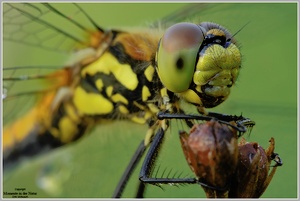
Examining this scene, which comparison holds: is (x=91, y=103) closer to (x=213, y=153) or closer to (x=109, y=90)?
(x=109, y=90)

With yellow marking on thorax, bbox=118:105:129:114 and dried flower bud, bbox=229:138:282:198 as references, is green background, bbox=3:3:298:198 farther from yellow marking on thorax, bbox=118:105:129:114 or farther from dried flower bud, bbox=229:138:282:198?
dried flower bud, bbox=229:138:282:198

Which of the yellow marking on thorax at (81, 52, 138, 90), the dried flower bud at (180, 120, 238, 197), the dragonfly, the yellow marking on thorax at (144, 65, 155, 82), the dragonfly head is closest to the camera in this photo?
the dried flower bud at (180, 120, 238, 197)

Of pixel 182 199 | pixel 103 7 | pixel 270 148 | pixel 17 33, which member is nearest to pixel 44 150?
pixel 17 33

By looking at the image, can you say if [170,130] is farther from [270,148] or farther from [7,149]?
[7,149]

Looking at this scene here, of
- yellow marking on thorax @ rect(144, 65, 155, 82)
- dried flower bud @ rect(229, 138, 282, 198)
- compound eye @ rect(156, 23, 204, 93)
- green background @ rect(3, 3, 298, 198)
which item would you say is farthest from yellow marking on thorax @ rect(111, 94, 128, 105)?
dried flower bud @ rect(229, 138, 282, 198)

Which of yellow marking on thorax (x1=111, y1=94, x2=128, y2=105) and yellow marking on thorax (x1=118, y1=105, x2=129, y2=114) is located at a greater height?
yellow marking on thorax (x1=111, y1=94, x2=128, y2=105)

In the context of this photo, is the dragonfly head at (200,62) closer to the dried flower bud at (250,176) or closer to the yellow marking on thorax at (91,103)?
the dried flower bud at (250,176)

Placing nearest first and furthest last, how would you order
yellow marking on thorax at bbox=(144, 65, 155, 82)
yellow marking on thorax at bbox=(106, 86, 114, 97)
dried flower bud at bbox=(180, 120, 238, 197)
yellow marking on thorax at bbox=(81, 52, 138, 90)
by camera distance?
dried flower bud at bbox=(180, 120, 238, 197) < yellow marking on thorax at bbox=(144, 65, 155, 82) < yellow marking on thorax at bbox=(81, 52, 138, 90) < yellow marking on thorax at bbox=(106, 86, 114, 97)
